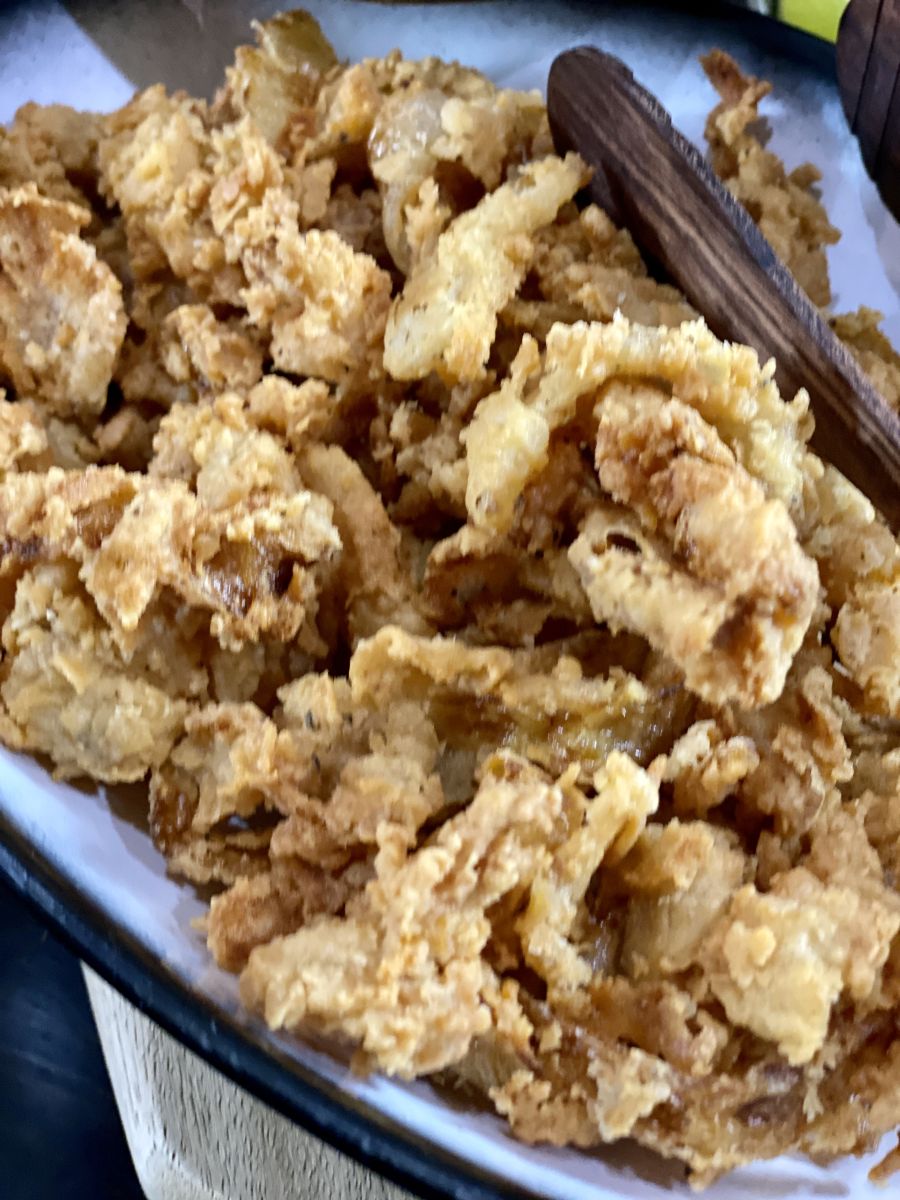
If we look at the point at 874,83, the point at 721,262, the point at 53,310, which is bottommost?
the point at 53,310

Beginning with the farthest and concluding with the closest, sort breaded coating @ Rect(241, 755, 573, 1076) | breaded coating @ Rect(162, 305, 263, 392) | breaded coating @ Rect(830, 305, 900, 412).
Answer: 1. breaded coating @ Rect(830, 305, 900, 412)
2. breaded coating @ Rect(162, 305, 263, 392)
3. breaded coating @ Rect(241, 755, 573, 1076)

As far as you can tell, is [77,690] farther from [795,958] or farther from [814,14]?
[814,14]

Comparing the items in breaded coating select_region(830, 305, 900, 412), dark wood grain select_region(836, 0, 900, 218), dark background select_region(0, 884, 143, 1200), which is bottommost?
dark background select_region(0, 884, 143, 1200)

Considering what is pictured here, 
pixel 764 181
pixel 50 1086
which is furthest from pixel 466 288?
pixel 50 1086

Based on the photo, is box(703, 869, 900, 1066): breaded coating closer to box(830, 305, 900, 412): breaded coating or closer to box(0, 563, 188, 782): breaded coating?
box(0, 563, 188, 782): breaded coating

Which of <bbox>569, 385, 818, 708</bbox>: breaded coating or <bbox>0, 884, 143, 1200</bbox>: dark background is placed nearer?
<bbox>569, 385, 818, 708</bbox>: breaded coating

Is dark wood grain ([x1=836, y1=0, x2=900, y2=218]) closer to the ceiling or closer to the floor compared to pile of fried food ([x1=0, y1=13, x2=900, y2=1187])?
closer to the ceiling

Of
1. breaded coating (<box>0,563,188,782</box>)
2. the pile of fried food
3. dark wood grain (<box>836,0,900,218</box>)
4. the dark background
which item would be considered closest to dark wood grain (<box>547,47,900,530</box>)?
Result: the pile of fried food
